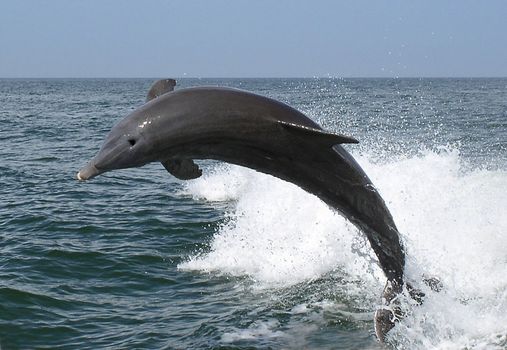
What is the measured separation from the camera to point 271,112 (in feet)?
19.4

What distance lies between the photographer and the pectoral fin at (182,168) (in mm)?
6387

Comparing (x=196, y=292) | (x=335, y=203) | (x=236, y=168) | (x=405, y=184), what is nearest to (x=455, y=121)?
(x=236, y=168)

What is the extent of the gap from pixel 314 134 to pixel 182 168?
1.37 metres

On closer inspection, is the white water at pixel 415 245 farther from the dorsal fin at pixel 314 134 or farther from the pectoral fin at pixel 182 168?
the pectoral fin at pixel 182 168

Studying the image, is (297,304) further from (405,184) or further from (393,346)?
(405,184)

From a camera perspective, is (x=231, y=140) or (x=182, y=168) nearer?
(x=231, y=140)

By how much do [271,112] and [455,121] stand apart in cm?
2989

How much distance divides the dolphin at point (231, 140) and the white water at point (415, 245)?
5.74 ft

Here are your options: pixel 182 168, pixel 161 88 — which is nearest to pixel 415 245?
pixel 182 168

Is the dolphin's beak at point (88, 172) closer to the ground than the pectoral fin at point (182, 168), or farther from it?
farther from it

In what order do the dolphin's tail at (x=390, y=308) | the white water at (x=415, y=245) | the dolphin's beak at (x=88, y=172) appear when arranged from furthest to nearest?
the white water at (x=415, y=245) → the dolphin's tail at (x=390, y=308) → the dolphin's beak at (x=88, y=172)

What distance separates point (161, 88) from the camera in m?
6.24

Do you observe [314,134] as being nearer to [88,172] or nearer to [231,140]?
[231,140]

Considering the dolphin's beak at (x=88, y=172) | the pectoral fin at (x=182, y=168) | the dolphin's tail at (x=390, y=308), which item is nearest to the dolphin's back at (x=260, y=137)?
the pectoral fin at (x=182, y=168)
